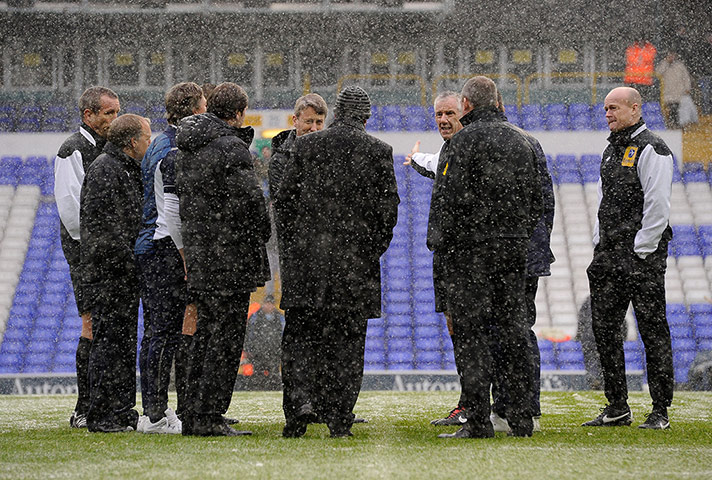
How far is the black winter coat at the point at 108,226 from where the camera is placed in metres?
4.44

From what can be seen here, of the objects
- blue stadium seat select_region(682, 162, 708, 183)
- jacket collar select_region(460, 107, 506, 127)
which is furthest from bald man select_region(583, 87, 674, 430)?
blue stadium seat select_region(682, 162, 708, 183)

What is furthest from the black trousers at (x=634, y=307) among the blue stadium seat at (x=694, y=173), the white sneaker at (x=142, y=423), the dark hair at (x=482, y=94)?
the blue stadium seat at (x=694, y=173)

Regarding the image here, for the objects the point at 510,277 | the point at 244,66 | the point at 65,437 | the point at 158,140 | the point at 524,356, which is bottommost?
the point at 65,437

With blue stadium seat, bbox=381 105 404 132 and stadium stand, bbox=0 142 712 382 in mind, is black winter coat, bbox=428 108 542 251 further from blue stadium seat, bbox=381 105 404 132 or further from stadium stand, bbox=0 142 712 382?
blue stadium seat, bbox=381 105 404 132

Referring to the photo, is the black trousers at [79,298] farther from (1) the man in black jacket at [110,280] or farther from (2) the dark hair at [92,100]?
(2) the dark hair at [92,100]

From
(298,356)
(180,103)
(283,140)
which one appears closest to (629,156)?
(283,140)

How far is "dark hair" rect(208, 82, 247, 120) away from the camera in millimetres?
4258

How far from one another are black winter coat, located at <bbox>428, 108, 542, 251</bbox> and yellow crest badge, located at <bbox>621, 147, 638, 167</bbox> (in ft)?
2.88

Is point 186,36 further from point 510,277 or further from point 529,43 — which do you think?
point 510,277

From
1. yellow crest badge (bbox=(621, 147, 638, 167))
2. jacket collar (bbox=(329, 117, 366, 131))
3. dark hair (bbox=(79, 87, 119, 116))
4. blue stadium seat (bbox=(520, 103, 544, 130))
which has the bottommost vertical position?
yellow crest badge (bbox=(621, 147, 638, 167))

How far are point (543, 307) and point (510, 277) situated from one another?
380 inches

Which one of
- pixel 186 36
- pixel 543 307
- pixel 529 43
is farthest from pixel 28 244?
pixel 529 43

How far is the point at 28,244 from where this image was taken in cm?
1448

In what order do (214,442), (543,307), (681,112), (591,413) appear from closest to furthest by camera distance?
1. (214,442)
2. (591,413)
3. (543,307)
4. (681,112)
